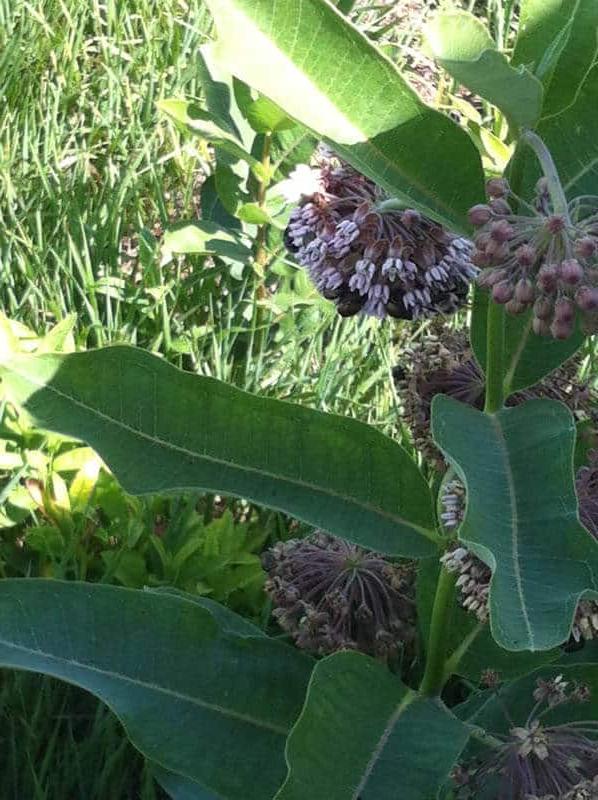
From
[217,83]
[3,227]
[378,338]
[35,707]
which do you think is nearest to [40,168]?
[3,227]

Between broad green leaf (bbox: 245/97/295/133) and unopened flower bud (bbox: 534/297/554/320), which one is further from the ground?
unopened flower bud (bbox: 534/297/554/320)

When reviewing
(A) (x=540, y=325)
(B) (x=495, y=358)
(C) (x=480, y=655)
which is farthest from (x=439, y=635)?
(A) (x=540, y=325)

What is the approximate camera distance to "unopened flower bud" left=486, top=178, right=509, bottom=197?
0.94 m

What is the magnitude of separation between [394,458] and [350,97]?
1.08 feet

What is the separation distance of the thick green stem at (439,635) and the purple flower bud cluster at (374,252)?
0.90 feet

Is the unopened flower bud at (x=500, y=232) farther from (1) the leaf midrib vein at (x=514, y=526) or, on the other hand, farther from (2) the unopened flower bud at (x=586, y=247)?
(1) the leaf midrib vein at (x=514, y=526)

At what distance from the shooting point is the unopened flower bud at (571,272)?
87 centimetres

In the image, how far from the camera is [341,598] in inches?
55.8

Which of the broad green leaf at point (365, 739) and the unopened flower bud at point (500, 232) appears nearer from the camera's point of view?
the unopened flower bud at point (500, 232)

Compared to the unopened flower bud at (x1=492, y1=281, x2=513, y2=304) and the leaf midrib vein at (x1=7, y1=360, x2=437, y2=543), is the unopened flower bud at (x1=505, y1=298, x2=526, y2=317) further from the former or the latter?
the leaf midrib vein at (x1=7, y1=360, x2=437, y2=543)

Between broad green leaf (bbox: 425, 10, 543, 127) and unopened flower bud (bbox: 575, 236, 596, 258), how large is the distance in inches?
4.4

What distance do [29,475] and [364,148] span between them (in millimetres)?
1060

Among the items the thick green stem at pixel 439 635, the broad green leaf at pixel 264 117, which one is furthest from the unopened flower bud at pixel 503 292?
the broad green leaf at pixel 264 117

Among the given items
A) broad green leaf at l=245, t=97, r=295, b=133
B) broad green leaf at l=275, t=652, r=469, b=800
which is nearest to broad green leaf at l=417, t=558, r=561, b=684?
broad green leaf at l=275, t=652, r=469, b=800
